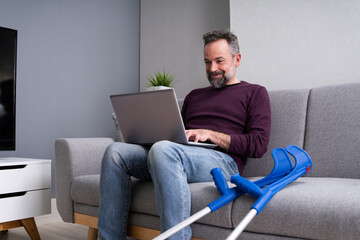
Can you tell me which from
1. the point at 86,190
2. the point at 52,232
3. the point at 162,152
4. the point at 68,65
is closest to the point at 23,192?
the point at 52,232

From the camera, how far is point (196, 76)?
11.6 feet

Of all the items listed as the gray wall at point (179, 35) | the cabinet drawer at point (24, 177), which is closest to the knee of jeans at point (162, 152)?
the cabinet drawer at point (24, 177)

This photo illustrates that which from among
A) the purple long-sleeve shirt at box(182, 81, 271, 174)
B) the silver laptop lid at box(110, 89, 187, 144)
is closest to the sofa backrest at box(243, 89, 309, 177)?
the purple long-sleeve shirt at box(182, 81, 271, 174)

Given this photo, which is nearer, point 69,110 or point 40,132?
point 40,132

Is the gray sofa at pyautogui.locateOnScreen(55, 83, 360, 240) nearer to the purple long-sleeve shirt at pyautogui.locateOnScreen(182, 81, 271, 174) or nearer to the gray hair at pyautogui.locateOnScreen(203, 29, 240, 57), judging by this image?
the purple long-sleeve shirt at pyautogui.locateOnScreen(182, 81, 271, 174)

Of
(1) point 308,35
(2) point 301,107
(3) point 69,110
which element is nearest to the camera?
(2) point 301,107

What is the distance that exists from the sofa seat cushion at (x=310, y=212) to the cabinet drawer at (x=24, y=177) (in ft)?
4.63

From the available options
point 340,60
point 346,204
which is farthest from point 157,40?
point 346,204

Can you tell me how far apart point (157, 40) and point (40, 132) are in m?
1.61

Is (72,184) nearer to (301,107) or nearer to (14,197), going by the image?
(14,197)

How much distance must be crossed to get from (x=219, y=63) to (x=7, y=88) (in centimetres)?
147

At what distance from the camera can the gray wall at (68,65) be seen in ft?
9.72

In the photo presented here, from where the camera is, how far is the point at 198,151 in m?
1.44

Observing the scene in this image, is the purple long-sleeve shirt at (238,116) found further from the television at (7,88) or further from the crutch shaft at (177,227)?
the television at (7,88)
